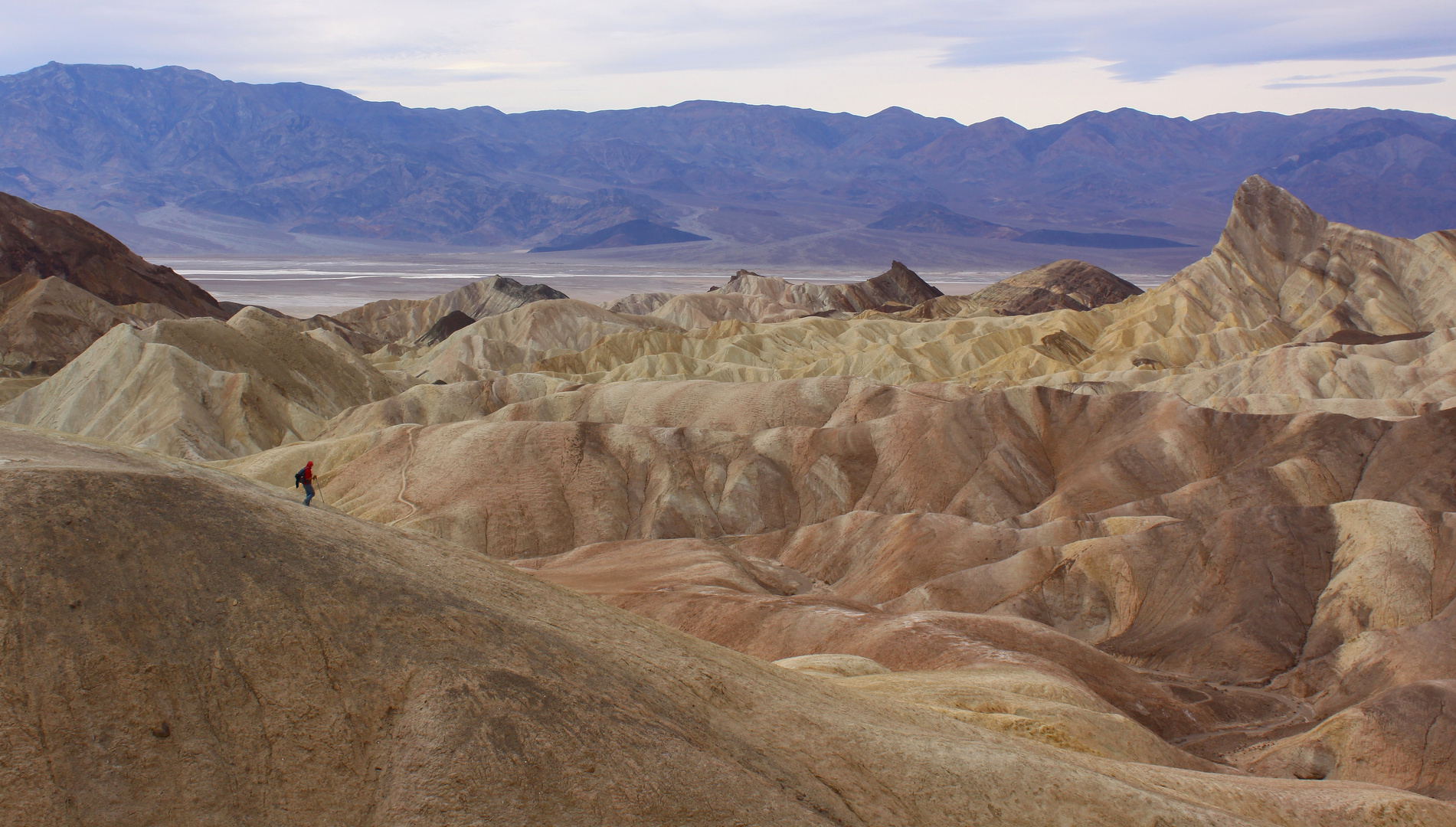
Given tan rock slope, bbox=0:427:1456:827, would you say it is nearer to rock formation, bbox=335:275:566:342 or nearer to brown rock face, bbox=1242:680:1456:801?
brown rock face, bbox=1242:680:1456:801

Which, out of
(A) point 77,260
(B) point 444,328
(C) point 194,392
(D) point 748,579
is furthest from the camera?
(B) point 444,328

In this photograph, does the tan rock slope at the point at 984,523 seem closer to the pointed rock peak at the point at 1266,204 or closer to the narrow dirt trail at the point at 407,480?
the narrow dirt trail at the point at 407,480

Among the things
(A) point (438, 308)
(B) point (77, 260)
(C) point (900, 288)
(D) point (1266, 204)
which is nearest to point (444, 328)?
(A) point (438, 308)

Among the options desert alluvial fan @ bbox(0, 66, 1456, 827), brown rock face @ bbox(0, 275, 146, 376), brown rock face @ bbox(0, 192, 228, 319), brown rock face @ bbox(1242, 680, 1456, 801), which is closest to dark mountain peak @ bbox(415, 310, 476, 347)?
brown rock face @ bbox(0, 192, 228, 319)

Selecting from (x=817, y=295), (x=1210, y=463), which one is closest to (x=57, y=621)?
(x=1210, y=463)

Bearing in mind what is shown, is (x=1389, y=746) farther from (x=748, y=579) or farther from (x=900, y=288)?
(x=900, y=288)

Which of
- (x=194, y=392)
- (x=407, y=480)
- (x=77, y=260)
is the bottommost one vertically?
(x=407, y=480)

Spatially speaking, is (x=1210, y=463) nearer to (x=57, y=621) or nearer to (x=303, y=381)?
(x=57, y=621)

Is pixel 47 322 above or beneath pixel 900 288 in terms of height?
above
